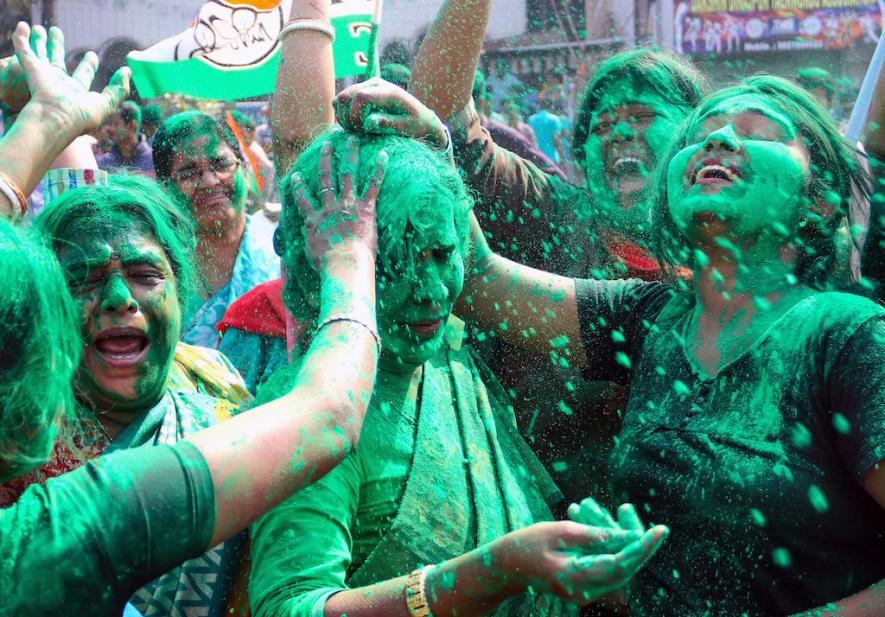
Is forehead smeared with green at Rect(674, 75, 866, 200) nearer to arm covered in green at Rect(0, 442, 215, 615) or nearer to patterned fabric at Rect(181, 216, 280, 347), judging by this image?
arm covered in green at Rect(0, 442, 215, 615)

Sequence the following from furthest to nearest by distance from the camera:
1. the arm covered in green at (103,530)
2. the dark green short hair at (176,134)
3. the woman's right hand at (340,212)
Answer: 1. the dark green short hair at (176,134)
2. the woman's right hand at (340,212)
3. the arm covered in green at (103,530)

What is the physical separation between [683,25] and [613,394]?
10850 millimetres

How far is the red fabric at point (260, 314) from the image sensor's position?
3.15 meters

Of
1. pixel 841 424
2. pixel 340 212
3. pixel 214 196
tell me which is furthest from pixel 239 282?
pixel 841 424

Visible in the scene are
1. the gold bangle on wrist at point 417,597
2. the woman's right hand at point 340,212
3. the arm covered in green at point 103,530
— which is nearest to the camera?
the arm covered in green at point 103,530

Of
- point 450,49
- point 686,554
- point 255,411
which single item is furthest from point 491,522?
point 450,49

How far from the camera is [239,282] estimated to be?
374 centimetres

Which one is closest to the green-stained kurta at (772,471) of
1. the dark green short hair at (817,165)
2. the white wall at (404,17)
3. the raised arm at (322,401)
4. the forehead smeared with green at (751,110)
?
the dark green short hair at (817,165)

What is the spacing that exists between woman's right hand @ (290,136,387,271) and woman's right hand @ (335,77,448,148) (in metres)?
0.08

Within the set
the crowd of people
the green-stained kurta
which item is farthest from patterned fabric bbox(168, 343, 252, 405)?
the green-stained kurta

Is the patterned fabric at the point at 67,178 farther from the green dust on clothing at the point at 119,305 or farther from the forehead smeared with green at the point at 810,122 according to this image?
the forehead smeared with green at the point at 810,122

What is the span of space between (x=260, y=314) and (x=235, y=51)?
171 cm

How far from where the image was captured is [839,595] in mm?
1809

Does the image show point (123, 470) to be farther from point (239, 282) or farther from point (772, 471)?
point (239, 282)
